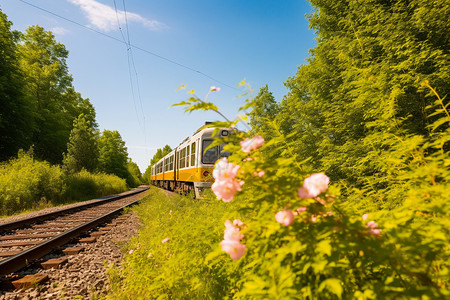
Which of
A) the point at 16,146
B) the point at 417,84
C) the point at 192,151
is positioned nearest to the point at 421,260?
the point at 417,84

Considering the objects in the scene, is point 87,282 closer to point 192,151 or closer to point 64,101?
point 192,151

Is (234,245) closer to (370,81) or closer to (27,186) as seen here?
(370,81)

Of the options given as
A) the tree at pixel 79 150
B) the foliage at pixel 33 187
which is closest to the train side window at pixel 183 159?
the foliage at pixel 33 187

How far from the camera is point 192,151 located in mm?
11172

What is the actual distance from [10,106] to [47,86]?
10448 millimetres

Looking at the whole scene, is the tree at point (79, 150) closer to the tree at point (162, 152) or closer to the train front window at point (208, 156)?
the train front window at point (208, 156)

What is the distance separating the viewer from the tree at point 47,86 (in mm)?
24984

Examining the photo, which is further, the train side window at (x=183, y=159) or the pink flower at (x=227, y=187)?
the train side window at (x=183, y=159)

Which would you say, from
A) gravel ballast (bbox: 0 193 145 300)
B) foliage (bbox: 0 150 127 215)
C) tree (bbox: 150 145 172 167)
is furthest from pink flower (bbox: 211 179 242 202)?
tree (bbox: 150 145 172 167)

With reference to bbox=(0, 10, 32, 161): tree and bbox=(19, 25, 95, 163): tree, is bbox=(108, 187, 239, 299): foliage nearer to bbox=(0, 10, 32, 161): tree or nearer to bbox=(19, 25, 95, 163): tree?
bbox=(0, 10, 32, 161): tree

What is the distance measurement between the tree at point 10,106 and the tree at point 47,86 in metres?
6.13

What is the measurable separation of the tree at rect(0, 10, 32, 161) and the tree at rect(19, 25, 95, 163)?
6.13 meters

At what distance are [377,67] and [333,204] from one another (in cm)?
672

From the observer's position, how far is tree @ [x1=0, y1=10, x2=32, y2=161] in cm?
1725
